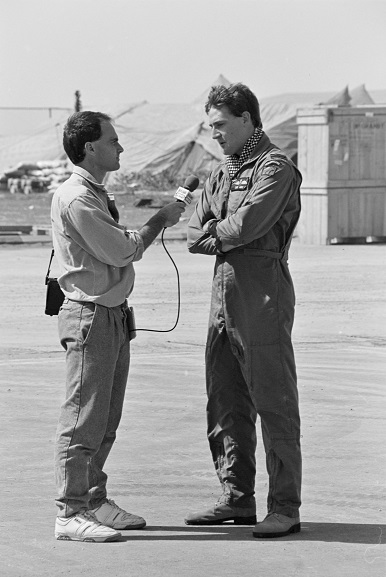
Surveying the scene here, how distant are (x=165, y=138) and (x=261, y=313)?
37.9m

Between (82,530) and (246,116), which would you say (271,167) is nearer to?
(246,116)

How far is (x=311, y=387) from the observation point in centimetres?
909

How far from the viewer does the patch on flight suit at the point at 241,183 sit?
5625mm

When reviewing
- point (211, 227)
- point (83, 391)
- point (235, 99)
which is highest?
point (235, 99)

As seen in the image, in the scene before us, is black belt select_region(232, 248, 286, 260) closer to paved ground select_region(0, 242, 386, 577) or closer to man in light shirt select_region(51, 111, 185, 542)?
man in light shirt select_region(51, 111, 185, 542)

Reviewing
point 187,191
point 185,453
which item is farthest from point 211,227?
point 185,453

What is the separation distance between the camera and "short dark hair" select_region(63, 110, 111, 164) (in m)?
5.46

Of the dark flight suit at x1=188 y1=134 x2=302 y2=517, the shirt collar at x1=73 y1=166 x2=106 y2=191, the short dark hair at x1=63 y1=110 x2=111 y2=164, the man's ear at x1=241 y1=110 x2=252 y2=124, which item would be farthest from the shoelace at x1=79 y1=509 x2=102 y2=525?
the man's ear at x1=241 y1=110 x2=252 y2=124

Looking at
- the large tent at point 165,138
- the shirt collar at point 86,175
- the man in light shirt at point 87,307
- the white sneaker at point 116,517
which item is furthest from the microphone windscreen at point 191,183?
the large tent at point 165,138

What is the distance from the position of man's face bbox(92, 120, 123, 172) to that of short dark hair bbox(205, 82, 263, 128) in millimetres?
450

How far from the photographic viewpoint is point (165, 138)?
141 feet

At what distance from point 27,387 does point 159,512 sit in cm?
339

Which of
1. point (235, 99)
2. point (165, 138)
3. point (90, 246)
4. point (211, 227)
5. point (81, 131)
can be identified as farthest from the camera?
point (165, 138)

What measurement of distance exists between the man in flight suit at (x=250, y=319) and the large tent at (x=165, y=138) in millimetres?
30286
